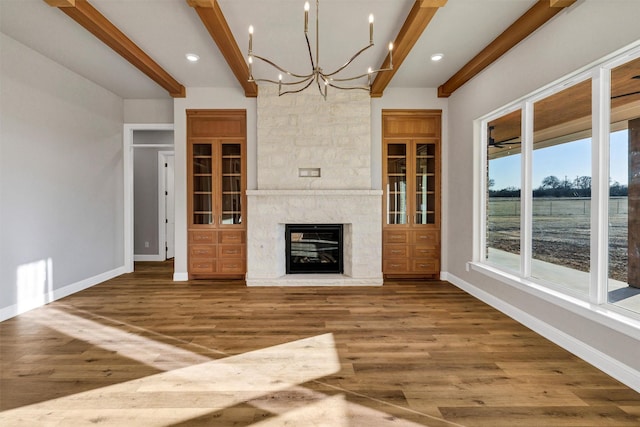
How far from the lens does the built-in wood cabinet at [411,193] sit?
4762 mm

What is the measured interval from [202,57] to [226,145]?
1.40 m

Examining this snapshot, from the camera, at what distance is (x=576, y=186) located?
257cm

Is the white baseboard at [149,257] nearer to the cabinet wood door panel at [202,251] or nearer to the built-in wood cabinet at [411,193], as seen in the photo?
the cabinet wood door panel at [202,251]

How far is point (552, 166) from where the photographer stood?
2.86 metres

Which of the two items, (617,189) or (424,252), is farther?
(424,252)

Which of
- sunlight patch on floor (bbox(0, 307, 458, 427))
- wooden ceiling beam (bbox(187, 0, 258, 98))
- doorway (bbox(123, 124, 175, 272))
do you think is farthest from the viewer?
doorway (bbox(123, 124, 175, 272))

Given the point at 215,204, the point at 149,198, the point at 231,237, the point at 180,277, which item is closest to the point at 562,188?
the point at 231,237

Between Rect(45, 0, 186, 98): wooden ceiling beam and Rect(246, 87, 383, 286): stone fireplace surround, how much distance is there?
4.49ft

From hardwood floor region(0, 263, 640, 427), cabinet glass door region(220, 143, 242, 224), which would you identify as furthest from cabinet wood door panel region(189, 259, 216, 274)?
hardwood floor region(0, 263, 640, 427)

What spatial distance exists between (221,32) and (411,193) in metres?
3.41

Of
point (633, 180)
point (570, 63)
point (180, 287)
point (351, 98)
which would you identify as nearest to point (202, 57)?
point (351, 98)

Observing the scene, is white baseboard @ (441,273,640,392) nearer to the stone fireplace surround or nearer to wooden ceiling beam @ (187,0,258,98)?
the stone fireplace surround

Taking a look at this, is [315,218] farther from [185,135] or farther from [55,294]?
[55,294]

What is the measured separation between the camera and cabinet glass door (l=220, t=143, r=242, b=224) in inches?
189
